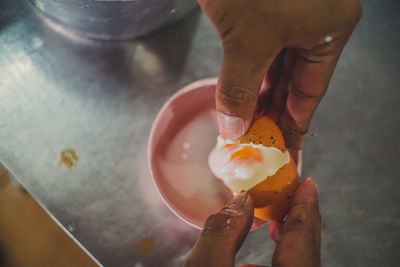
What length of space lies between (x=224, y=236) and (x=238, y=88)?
0.25 metres

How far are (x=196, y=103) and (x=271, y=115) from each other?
201mm

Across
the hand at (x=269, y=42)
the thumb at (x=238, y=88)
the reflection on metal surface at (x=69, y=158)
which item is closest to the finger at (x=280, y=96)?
the hand at (x=269, y=42)

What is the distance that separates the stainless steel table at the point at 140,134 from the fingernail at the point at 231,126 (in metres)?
0.27

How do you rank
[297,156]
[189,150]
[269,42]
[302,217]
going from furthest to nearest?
1. [189,150]
2. [297,156]
3. [302,217]
4. [269,42]

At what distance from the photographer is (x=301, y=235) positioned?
63 cm

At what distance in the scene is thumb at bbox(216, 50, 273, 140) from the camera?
55 cm

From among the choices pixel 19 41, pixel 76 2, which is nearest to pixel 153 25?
pixel 76 2

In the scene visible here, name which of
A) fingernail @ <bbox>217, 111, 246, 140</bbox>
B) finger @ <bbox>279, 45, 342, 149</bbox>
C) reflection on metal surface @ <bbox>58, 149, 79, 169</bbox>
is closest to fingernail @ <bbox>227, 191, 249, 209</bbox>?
fingernail @ <bbox>217, 111, 246, 140</bbox>

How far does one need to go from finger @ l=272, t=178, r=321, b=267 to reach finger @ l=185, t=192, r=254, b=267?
71mm

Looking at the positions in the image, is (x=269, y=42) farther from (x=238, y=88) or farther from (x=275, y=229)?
(x=275, y=229)

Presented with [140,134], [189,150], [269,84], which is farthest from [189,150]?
[269,84]

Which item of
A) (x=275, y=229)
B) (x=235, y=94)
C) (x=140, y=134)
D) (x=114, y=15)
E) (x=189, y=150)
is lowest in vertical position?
(x=275, y=229)

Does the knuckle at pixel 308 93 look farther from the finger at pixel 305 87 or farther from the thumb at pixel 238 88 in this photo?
the thumb at pixel 238 88

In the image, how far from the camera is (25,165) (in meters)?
0.86
